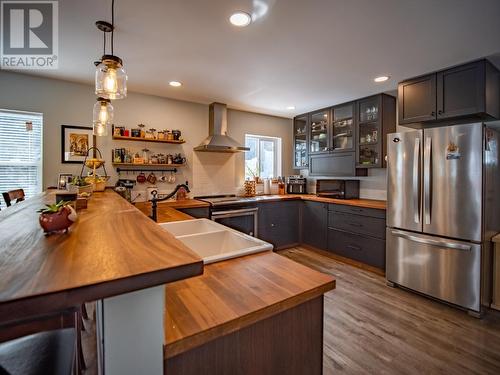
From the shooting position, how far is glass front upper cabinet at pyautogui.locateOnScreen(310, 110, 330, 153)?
164 inches

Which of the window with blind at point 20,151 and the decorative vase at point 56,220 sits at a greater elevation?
the window with blind at point 20,151

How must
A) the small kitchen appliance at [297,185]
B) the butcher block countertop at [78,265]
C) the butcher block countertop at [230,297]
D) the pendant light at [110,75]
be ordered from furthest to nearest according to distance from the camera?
1. the small kitchen appliance at [297,185]
2. the pendant light at [110,75]
3. the butcher block countertop at [230,297]
4. the butcher block countertop at [78,265]

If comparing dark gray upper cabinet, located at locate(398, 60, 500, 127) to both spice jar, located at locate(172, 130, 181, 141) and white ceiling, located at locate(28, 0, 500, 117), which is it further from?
spice jar, located at locate(172, 130, 181, 141)

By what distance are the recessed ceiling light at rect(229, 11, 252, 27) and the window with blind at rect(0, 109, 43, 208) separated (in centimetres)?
258

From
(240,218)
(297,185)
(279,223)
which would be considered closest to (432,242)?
(279,223)

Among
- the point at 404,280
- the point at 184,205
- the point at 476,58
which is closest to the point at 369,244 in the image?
the point at 404,280

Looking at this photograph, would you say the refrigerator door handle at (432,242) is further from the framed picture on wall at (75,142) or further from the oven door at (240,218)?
the framed picture on wall at (75,142)

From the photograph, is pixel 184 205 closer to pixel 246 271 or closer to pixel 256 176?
pixel 256 176

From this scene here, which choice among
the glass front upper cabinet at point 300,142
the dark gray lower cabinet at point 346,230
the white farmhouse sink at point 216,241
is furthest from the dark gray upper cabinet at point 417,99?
the white farmhouse sink at point 216,241

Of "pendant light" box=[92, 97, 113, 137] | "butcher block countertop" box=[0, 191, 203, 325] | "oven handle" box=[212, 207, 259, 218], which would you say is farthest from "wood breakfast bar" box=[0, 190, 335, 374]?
"oven handle" box=[212, 207, 259, 218]

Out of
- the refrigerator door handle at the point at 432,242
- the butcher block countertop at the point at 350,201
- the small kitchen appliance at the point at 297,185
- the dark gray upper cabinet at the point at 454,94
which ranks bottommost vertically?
the refrigerator door handle at the point at 432,242

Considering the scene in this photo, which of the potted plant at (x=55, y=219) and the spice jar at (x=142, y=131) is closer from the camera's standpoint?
the potted plant at (x=55, y=219)

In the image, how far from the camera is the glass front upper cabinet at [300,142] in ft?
15.2

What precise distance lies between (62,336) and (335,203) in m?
3.38
